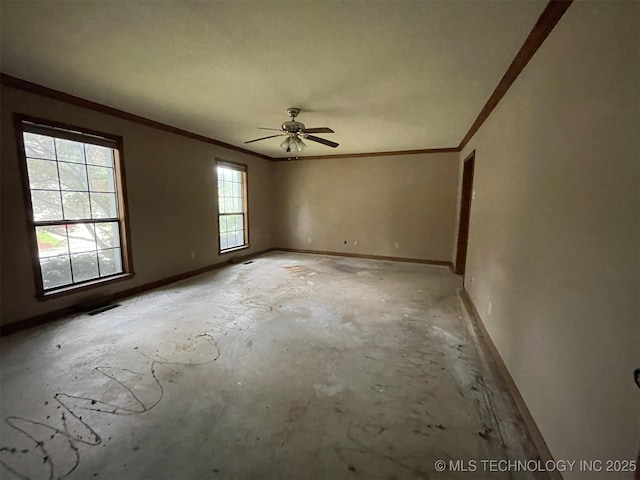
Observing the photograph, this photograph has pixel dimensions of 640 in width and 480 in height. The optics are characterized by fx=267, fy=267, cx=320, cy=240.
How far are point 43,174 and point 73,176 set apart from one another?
0.91ft

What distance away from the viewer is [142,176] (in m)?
3.89

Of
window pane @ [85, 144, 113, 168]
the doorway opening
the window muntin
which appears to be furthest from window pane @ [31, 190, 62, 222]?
the doorway opening

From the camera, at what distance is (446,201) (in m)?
5.71

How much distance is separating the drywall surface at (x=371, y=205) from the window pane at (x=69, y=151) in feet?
14.2

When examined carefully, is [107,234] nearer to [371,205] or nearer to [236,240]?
[236,240]

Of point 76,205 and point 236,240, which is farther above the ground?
point 76,205

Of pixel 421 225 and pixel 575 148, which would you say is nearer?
pixel 575 148

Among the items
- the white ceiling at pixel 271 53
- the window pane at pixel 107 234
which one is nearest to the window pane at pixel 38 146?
the white ceiling at pixel 271 53

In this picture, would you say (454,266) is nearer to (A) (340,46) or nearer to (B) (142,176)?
(A) (340,46)

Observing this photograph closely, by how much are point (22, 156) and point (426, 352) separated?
438cm

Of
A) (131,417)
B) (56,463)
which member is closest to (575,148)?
(131,417)

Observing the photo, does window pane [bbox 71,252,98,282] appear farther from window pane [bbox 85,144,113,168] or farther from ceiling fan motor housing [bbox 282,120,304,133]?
ceiling fan motor housing [bbox 282,120,304,133]

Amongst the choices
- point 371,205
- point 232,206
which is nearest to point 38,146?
point 232,206

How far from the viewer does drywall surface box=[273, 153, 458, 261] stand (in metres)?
5.77
